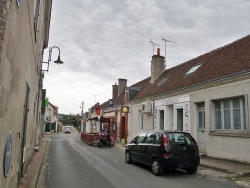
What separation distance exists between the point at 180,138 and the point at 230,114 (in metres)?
4.23

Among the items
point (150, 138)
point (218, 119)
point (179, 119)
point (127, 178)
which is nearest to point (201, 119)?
point (218, 119)

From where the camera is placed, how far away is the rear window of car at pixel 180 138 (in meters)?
9.87

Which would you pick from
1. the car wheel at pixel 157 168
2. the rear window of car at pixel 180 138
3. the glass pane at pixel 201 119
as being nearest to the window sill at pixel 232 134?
the glass pane at pixel 201 119

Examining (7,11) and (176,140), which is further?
(176,140)

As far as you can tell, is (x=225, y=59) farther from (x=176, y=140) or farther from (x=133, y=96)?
(x=133, y=96)

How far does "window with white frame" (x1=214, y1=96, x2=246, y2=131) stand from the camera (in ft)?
40.3

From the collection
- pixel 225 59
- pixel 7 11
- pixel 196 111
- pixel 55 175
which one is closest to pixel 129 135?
pixel 196 111

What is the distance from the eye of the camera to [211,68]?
15859 mm

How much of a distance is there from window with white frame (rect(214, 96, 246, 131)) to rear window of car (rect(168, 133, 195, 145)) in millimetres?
3520

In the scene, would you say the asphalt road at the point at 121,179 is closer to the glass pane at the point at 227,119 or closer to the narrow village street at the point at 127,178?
the narrow village street at the point at 127,178

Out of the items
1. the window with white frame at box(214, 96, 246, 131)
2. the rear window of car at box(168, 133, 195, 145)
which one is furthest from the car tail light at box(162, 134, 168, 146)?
the window with white frame at box(214, 96, 246, 131)

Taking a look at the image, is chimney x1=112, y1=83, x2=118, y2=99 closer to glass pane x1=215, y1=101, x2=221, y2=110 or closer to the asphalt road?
glass pane x1=215, y1=101, x2=221, y2=110

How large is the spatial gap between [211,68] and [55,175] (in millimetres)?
10725

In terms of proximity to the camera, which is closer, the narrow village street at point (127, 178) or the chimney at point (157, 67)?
the narrow village street at point (127, 178)
